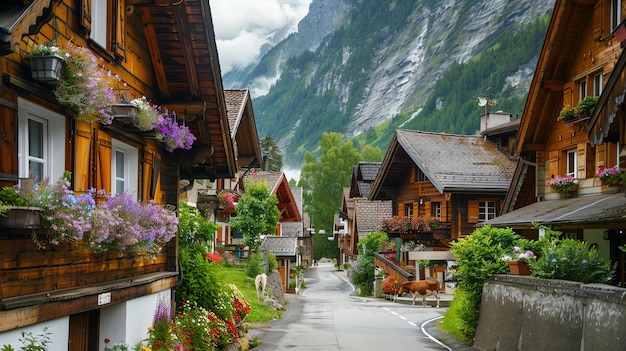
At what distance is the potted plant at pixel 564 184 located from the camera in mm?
22000

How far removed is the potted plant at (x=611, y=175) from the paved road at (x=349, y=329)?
246 inches

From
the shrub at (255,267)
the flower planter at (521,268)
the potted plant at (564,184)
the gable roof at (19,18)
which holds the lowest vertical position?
the shrub at (255,267)

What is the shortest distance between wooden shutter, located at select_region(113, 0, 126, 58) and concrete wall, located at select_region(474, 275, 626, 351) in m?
8.01

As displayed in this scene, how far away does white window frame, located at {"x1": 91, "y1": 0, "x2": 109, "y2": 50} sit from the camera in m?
9.79

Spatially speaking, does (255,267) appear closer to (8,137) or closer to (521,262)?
(521,262)

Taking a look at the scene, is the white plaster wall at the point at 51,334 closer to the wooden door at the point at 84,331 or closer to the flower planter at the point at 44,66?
the wooden door at the point at 84,331

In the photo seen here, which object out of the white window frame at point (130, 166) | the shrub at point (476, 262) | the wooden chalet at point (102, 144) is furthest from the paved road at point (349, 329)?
the white window frame at point (130, 166)

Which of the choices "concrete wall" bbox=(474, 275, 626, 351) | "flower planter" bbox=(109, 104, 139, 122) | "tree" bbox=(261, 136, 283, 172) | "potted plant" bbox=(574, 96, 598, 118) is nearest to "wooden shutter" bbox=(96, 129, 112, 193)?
"flower planter" bbox=(109, 104, 139, 122)

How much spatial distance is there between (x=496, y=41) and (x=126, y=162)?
161898 mm

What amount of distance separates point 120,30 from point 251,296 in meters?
18.9

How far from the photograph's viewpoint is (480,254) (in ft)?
58.9

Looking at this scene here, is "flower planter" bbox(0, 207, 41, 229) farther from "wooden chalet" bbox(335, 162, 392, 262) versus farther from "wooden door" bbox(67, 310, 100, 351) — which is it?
"wooden chalet" bbox(335, 162, 392, 262)

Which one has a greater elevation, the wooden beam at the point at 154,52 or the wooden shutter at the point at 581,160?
the wooden beam at the point at 154,52

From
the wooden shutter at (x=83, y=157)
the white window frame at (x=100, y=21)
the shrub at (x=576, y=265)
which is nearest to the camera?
the wooden shutter at (x=83, y=157)
